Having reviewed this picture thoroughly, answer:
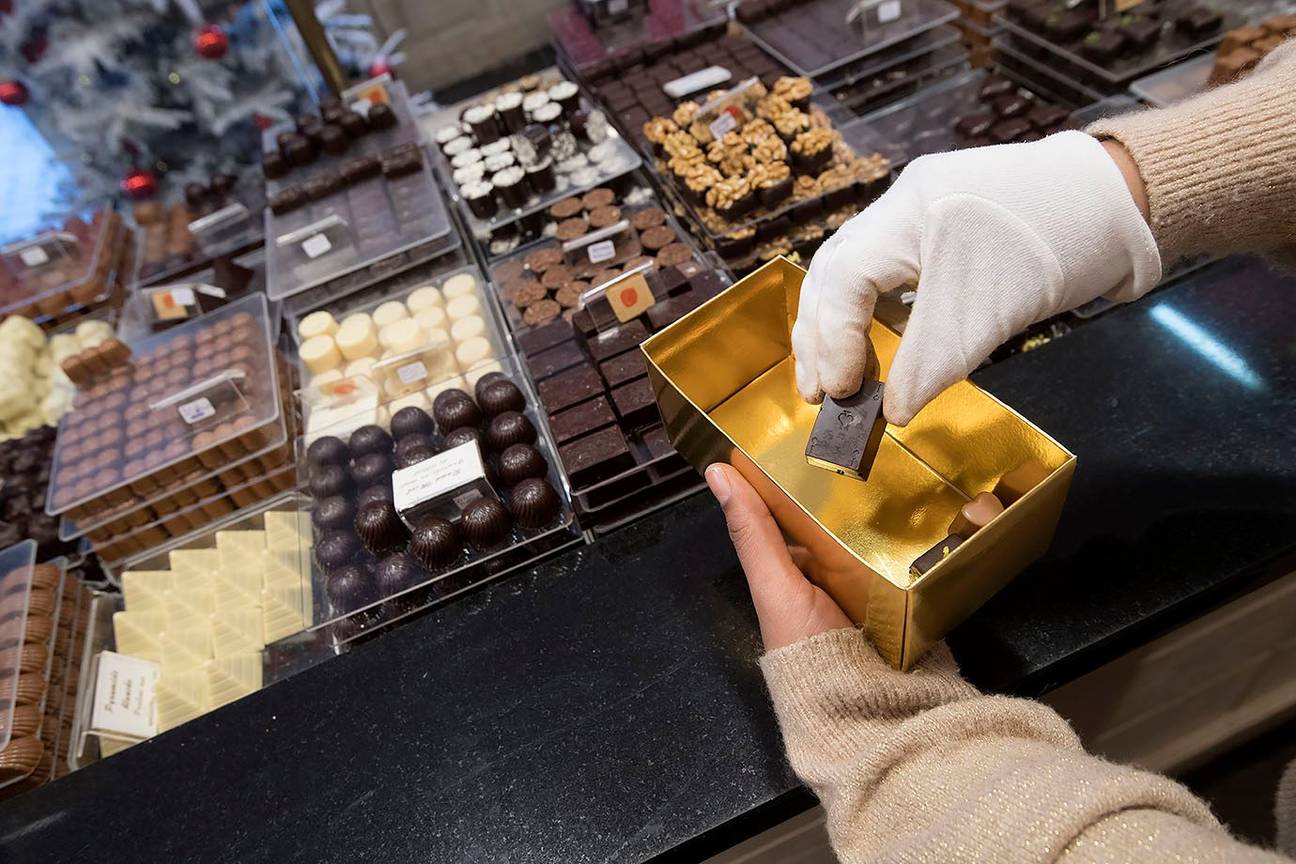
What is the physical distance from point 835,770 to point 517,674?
1.99ft

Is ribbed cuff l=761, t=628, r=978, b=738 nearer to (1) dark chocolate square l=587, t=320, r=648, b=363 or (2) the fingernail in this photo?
(2) the fingernail

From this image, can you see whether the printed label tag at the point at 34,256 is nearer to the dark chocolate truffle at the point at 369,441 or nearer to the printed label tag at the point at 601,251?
the dark chocolate truffle at the point at 369,441

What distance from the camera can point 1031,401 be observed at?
1562mm

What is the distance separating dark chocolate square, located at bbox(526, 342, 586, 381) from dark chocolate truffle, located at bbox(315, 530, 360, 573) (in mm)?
555

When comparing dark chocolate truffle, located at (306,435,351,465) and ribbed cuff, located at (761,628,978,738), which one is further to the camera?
dark chocolate truffle, located at (306,435,351,465)

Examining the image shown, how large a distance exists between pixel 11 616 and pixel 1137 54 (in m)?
3.36

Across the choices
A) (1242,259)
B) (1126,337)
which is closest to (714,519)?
(1126,337)

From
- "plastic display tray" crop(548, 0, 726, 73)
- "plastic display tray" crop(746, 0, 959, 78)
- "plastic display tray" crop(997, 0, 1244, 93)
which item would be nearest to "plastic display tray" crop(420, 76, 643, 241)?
"plastic display tray" crop(548, 0, 726, 73)

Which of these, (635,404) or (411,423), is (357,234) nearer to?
(411,423)

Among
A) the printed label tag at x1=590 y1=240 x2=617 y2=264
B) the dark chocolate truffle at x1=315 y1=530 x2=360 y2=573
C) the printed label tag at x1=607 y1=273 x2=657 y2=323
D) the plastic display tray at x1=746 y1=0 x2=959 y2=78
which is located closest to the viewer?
the dark chocolate truffle at x1=315 y1=530 x2=360 y2=573

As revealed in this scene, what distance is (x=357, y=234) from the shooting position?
8.77 feet

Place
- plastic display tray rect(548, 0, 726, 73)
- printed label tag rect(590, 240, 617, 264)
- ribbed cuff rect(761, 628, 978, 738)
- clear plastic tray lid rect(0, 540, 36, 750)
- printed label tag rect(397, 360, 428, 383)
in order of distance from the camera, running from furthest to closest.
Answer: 1. plastic display tray rect(548, 0, 726, 73)
2. printed label tag rect(590, 240, 617, 264)
3. printed label tag rect(397, 360, 428, 383)
4. clear plastic tray lid rect(0, 540, 36, 750)
5. ribbed cuff rect(761, 628, 978, 738)

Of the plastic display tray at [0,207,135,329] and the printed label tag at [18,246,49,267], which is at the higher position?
the printed label tag at [18,246,49,267]

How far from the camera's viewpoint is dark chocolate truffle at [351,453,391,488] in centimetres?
188
